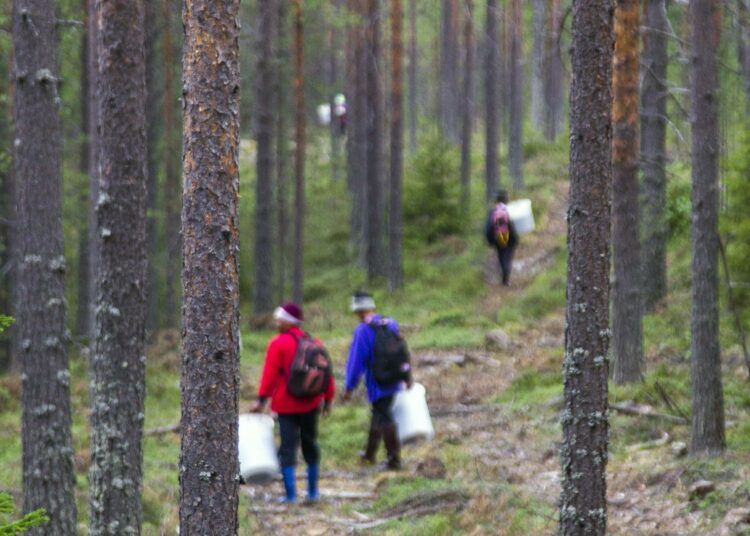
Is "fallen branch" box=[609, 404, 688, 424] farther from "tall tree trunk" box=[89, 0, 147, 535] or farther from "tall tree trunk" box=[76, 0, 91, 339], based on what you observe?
"tall tree trunk" box=[76, 0, 91, 339]

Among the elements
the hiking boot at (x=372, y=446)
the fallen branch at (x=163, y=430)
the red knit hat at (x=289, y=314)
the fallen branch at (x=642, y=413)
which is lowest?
the fallen branch at (x=163, y=430)

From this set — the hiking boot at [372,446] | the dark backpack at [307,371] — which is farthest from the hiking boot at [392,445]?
the dark backpack at [307,371]

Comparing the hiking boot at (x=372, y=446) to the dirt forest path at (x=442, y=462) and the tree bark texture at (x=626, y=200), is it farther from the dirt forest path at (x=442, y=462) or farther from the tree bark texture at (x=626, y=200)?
the tree bark texture at (x=626, y=200)

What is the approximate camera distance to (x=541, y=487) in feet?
32.9

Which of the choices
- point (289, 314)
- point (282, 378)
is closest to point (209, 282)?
point (289, 314)

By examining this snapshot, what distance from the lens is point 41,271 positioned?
830 centimetres

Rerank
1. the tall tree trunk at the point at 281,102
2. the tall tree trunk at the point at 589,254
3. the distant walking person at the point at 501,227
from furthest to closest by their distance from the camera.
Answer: the tall tree trunk at the point at 281,102, the distant walking person at the point at 501,227, the tall tree trunk at the point at 589,254

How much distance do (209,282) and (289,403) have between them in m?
4.59

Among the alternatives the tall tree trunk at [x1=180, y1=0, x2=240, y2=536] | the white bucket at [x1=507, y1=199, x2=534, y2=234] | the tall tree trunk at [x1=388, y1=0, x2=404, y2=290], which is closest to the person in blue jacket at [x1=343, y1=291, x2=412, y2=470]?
the tall tree trunk at [x1=180, y1=0, x2=240, y2=536]

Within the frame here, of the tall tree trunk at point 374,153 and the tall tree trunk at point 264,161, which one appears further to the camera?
the tall tree trunk at point 374,153

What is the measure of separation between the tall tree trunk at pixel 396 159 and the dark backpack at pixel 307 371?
15.1 metres

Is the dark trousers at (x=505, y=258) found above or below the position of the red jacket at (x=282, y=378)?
above

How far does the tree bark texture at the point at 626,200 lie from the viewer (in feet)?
42.7

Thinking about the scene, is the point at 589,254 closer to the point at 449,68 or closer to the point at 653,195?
the point at 653,195
